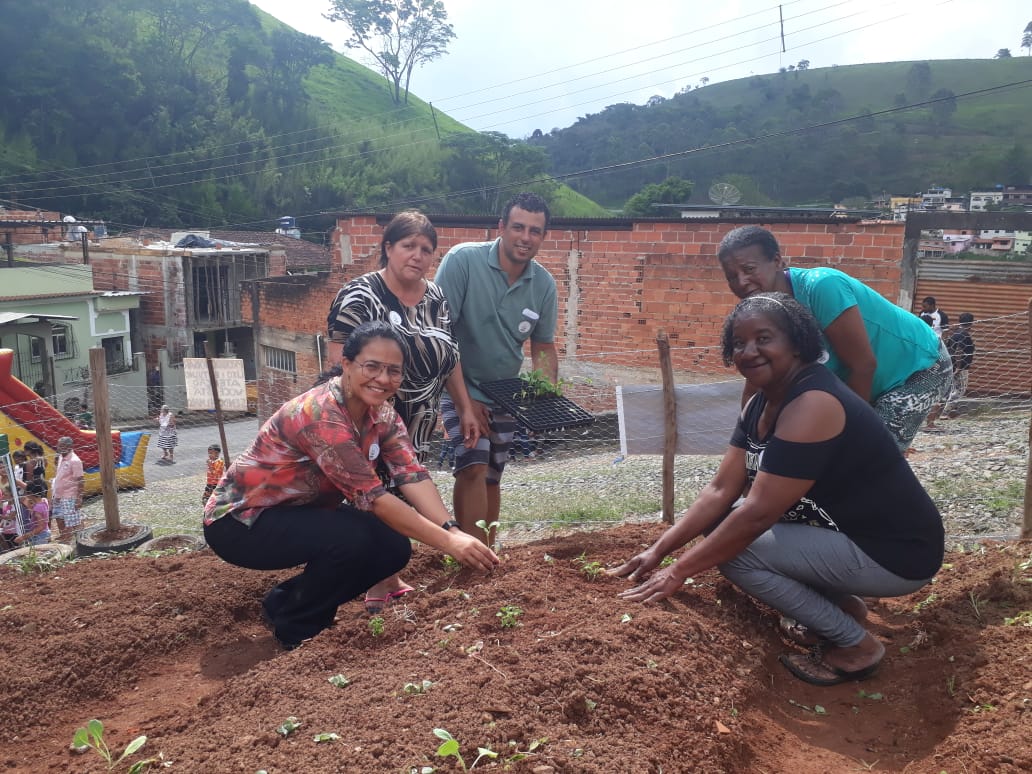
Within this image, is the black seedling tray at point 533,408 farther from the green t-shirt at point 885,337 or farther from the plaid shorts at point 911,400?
the plaid shorts at point 911,400

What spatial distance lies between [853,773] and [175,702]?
2452 millimetres

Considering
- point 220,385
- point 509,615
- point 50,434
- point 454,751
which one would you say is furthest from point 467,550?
point 50,434

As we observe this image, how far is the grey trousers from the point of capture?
2854 millimetres

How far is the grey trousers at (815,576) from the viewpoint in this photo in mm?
2854

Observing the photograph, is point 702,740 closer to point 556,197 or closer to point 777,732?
point 777,732

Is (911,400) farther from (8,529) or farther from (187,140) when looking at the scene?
(187,140)

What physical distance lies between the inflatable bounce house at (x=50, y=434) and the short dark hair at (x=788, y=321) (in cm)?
1060

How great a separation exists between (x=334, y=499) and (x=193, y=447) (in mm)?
15725

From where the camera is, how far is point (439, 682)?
254cm

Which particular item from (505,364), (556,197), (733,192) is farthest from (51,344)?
(556,197)

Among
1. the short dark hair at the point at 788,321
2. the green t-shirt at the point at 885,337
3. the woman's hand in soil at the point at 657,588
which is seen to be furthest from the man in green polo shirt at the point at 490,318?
the short dark hair at the point at 788,321

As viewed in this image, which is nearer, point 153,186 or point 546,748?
point 546,748

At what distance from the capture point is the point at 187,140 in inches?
1833

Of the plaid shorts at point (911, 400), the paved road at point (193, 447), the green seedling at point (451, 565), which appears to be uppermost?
the plaid shorts at point (911, 400)
